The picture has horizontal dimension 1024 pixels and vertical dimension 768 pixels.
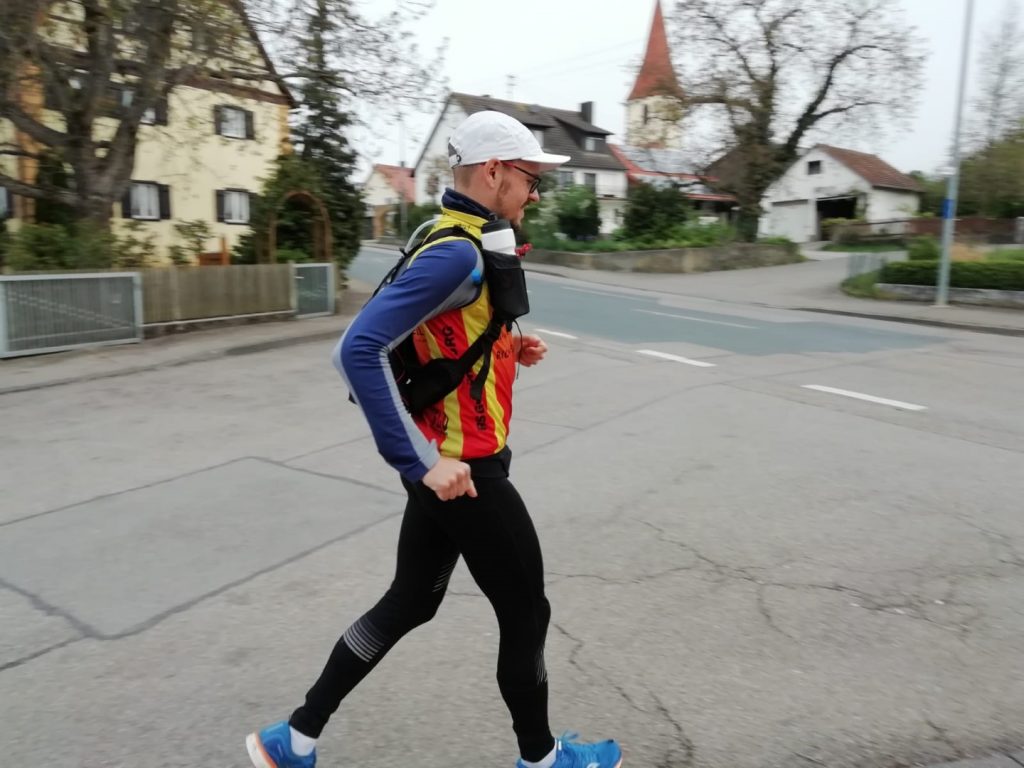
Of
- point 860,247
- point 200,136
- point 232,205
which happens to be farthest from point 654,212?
point 200,136

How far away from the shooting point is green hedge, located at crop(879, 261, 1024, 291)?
18.6 m

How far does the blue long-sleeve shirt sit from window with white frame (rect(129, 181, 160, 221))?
92.2 ft

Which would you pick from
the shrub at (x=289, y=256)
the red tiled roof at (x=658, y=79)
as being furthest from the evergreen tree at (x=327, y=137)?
the red tiled roof at (x=658, y=79)

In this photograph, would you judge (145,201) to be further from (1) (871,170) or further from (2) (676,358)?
(1) (871,170)

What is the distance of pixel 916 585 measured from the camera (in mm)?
3916

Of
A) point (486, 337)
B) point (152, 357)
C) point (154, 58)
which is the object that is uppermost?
point (154, 58)

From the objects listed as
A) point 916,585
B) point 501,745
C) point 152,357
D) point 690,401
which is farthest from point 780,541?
point 152,357

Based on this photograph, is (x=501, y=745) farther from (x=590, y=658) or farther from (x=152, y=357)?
(x=152, y=357)

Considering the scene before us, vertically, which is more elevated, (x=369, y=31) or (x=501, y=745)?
(x=369, y=31)

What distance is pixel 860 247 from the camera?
143ft

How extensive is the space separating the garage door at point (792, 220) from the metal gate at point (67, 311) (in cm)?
4864

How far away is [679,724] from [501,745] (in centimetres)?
58

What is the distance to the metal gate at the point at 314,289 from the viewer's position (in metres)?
15.2

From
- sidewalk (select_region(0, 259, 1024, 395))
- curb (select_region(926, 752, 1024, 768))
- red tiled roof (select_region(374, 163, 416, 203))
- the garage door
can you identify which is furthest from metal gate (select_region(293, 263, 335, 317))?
red tiled roof (select_region(374, 163, 416, 203))
